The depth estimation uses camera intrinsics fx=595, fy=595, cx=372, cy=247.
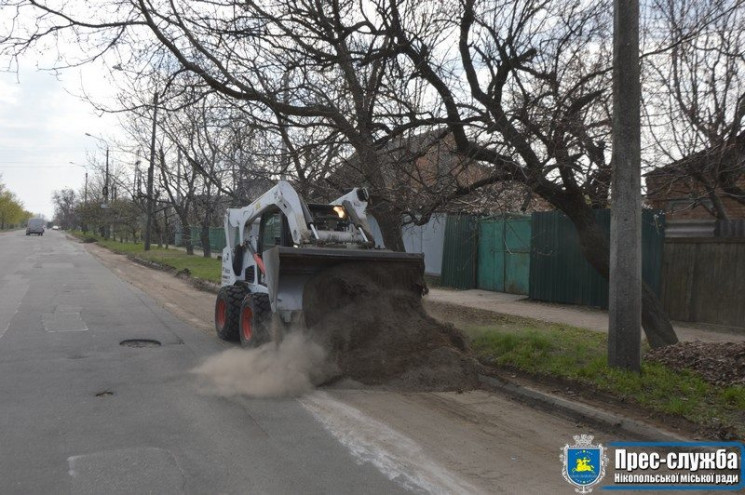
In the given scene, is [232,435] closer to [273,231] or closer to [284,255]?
[284,255]

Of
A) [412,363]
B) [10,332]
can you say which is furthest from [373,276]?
[10,332]

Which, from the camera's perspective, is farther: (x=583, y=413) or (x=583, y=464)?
(x=583, y=413)

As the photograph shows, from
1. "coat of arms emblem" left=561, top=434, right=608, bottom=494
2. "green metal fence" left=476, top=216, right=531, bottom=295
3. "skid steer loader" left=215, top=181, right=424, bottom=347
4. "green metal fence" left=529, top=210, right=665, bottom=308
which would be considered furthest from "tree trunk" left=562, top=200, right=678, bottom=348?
"green metal fence" left=476, top=216, right=531, bottom=295

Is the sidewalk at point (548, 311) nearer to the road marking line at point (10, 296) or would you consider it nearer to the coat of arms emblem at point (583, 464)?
the coat of arms emblem at point (583, 464)

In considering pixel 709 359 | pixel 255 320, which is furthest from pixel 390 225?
pixel 709 359

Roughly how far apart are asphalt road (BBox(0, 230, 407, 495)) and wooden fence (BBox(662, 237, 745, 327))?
9006 millimetres

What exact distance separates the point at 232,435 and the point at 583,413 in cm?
350

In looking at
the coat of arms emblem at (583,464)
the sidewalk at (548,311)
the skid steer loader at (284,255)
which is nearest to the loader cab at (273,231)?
the skid steer loader at (284,255)

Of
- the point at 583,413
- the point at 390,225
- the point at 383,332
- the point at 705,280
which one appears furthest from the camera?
the point at 705,280

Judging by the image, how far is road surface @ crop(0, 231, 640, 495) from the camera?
435cm

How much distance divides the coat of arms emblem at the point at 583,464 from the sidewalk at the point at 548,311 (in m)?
5.53

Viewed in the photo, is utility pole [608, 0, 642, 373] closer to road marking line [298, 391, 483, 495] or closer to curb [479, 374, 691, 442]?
curb [479, 374, 691, 442]

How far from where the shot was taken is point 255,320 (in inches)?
332

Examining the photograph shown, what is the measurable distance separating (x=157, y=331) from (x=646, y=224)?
995 cm
